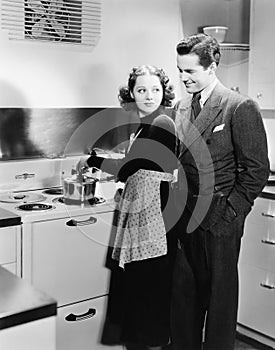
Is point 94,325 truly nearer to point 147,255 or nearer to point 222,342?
point 147,255

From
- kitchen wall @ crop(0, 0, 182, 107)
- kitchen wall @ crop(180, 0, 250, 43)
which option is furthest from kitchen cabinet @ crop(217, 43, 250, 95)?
kitchen wall @ crop(0, 0, 182, 107)

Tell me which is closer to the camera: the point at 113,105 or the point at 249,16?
the point at 113,105

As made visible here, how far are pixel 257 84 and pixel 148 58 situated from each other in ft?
2.20

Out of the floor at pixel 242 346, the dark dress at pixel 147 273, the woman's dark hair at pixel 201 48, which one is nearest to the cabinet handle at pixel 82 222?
the dark dress at pixel 147 273

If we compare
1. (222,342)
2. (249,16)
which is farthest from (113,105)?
(222,342)

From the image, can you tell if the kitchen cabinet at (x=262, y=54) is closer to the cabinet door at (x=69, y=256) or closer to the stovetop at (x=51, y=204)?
the stovetop at (x=51, y=204)

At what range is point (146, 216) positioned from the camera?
2785 millimetres

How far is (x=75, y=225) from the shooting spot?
2.83 m

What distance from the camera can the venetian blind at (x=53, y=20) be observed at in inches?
118

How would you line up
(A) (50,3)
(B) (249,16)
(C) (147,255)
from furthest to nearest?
(B) (249,16) < (A) (50,3) < (C) (147,255)

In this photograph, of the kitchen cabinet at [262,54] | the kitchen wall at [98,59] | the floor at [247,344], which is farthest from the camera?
the kitchen cabinet at [262,54]

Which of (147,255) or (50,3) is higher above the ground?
(50,3)

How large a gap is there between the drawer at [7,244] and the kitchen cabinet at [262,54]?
1707 mm

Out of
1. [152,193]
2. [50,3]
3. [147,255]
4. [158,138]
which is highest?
[50,3]
